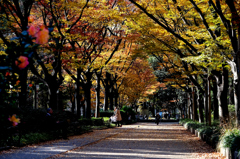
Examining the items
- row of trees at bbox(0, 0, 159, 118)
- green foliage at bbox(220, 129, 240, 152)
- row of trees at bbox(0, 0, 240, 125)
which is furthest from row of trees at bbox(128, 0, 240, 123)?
green foliage at bbox(220, 129, 240, 152)

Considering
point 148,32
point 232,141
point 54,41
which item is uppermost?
point 148,32

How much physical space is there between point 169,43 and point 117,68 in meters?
15.6

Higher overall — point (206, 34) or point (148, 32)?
point (148, 32)

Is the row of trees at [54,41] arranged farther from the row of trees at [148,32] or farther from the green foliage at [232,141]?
the green foliage at [232,141]

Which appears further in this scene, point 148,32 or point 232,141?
point 148,32

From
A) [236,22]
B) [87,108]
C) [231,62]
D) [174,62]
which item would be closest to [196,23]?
[231,62]

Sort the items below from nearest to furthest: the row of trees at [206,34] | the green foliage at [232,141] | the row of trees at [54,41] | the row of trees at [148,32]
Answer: the row of trees at [54,41] → the green foliage at [232,141] → the row of trees at [206,34] → the row of trees at [148,32]

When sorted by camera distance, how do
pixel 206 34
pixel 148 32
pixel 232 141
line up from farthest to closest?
pixel 148 32 < pixel 206 34 < pixel 232 141

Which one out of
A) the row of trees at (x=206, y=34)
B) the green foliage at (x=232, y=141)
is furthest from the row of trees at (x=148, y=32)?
the green foliage at (x=232, y=141)

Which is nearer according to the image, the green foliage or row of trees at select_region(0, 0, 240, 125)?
the green foliage

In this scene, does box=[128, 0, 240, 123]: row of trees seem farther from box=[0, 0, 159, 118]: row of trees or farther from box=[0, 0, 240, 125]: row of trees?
box=[0, 0, 159, 118]: row of trees

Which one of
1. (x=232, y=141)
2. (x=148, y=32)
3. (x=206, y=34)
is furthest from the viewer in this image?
(x=148, y=32)

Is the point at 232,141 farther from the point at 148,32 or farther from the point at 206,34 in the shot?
the point at 148,32

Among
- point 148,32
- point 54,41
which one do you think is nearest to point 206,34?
point 148,32
